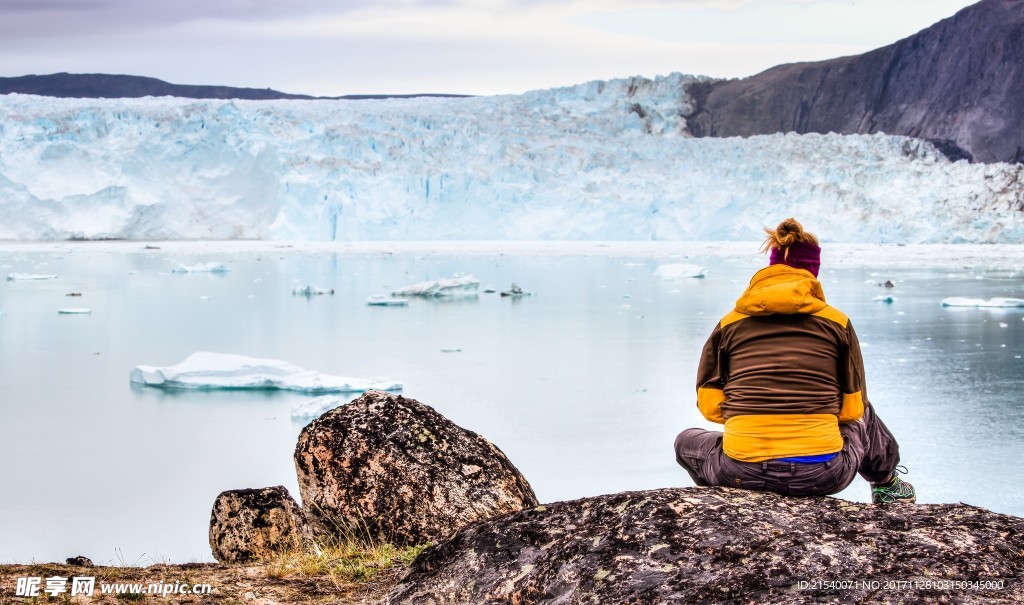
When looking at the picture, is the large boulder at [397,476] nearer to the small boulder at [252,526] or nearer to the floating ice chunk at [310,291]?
the small boulder at [252,526]

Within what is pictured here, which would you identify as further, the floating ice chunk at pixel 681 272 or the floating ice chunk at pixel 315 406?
the floating ice chunk at pixel 681 272

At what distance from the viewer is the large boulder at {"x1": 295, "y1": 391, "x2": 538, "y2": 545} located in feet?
8.89

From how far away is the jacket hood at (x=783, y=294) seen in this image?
1976 millimetres

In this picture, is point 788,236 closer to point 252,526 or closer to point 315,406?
point 252,526

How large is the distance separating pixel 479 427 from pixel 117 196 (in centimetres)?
2568

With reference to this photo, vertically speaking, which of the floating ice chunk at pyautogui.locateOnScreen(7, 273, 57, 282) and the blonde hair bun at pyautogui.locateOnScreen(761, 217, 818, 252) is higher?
the blonde hair bun at pyautogui.locateOnScreen(761, 217, 818, 252)

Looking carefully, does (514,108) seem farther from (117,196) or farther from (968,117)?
(968,117)

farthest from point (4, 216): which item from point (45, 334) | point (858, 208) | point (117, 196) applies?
point (858, 208)

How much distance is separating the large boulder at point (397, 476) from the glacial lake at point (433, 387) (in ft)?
2.02

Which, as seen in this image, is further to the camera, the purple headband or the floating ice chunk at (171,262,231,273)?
the floating ice chunk at (171,262,231,273)

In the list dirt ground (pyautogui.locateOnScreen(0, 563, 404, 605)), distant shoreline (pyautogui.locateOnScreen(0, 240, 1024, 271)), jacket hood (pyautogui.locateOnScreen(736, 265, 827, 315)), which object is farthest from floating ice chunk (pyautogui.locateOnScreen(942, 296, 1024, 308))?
dirt ground (pyautogui.locateOnScreen(0, 563, 404, 605))

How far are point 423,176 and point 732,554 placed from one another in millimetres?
27076

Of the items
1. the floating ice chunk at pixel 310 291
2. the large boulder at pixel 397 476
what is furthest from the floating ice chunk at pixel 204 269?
the large boulder at pixel 397 476

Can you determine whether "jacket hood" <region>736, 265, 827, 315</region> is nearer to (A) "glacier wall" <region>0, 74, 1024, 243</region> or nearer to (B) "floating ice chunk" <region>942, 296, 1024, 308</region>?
(B) "floating ice chunk" <region>942, 296, 1024, 308</region>
